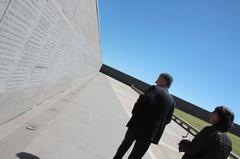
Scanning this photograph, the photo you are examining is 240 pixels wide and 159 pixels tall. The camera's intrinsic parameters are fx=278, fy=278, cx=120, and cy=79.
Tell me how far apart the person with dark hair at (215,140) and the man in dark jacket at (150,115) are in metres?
0.90

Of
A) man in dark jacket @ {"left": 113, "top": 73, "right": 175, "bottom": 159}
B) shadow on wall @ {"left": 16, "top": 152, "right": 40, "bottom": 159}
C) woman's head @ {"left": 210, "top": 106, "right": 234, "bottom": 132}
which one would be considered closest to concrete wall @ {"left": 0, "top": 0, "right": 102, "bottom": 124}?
shadow on wall @ {"left": 16, "top": 152, "right": 40, "bottom": 159}

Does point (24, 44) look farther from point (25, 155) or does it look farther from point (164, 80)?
point (164, 80)

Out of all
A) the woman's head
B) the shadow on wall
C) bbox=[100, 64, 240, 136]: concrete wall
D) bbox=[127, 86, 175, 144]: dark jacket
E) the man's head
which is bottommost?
the shadow on wall

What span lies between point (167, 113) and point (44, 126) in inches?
101

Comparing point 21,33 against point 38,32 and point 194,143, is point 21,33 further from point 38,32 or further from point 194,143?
point 194,143

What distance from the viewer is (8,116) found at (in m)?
4.54

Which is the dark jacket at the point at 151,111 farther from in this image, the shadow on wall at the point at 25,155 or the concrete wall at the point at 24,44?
the concrete wall at the point at 24,44

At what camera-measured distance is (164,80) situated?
418 centimetres

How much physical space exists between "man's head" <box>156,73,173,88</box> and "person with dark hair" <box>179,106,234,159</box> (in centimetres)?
111

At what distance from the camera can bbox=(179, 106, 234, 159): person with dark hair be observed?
293cm

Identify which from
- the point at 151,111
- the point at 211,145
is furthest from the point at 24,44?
the point at 211,145

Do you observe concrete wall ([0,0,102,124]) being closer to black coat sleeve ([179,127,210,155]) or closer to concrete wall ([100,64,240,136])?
black coat sleeve ([179,127,210,155])

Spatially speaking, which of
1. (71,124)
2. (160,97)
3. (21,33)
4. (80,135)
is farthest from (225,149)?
(71,124)

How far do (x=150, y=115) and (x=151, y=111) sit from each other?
62 mm
